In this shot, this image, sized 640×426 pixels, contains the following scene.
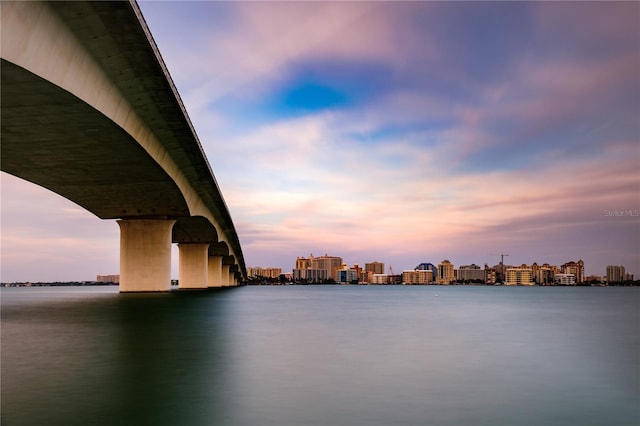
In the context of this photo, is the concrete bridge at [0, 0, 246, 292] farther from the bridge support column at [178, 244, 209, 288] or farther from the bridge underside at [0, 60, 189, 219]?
the bridge support column at [178, 244, 209, 288]

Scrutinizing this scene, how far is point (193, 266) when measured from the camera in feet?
236

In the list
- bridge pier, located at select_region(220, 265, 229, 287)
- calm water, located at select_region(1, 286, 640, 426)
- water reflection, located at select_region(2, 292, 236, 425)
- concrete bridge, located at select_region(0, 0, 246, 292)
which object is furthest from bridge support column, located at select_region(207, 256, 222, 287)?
calm water, located at select_region(1, 286, 640, 426)

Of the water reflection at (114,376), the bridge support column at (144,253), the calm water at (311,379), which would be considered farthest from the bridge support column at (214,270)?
the calm water at (311,379)

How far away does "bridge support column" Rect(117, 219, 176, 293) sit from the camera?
1811 inches

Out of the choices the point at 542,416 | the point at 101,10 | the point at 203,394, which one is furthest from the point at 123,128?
the point at 542,416

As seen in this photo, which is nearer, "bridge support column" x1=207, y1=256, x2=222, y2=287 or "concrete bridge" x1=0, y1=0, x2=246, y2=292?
"concrete bridge" x1=0, y1=0, x2=246, y2=292

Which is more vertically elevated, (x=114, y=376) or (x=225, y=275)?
(x=114, y=376)

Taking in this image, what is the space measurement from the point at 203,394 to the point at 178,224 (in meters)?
51.9

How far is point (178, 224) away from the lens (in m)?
58.7

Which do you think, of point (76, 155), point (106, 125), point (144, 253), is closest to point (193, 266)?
point (144, 253)

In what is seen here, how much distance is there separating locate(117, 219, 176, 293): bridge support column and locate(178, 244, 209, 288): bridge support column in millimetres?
24929

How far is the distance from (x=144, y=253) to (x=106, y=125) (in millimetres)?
25599

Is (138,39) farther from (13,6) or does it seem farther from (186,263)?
(186,263)

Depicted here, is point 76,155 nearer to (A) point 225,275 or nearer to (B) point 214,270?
(B) point 214,270
